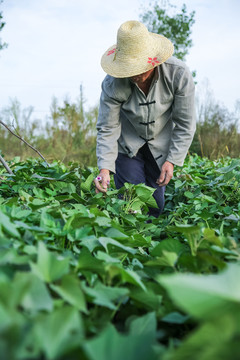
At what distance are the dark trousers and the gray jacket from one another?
71 mm

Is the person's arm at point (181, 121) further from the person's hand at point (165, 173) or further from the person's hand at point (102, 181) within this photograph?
the person's hand at point (102, 181)

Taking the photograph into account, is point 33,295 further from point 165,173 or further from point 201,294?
point 165,173

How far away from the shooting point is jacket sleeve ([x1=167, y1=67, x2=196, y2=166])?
9.37 feet

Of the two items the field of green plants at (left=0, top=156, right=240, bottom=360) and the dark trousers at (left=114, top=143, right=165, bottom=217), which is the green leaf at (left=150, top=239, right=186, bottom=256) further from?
the dark trousers at (left=114, top=143, right=165, bottom=217)

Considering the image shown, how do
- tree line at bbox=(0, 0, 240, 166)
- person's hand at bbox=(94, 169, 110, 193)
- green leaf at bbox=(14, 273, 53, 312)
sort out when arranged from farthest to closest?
tree line at bbox=(0, 0, 240, 166), person's hand at bbox=(94, 169, 110, 193), green leaf at bbox=(14, 273, 53, 312)

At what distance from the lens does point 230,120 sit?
9.38 metres

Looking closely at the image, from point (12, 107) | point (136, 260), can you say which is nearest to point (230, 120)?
point (12, 107)

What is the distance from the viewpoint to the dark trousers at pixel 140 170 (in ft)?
10.4

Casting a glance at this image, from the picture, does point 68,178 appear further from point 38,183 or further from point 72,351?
point 72,351

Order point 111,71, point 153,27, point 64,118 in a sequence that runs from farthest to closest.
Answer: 1. point 153,27
2. point 64,118
3. point 111,71

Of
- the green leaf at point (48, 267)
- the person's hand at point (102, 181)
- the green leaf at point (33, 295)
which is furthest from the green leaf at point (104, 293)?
the person's hand at point (102, 181)

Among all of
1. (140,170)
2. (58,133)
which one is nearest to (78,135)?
(58,133)

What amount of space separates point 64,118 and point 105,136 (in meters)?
6.01

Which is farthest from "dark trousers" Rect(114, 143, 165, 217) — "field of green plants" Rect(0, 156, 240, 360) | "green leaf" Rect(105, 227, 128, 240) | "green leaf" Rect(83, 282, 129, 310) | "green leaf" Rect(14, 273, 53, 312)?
"green leaf" Rect(14, 273, 53, 312)
